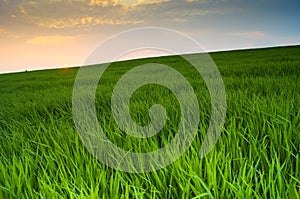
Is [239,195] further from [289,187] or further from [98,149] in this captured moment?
[98,149]

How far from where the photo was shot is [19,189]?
4.83 feet

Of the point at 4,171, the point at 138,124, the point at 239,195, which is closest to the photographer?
the point at 239,195

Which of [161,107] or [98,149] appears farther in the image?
[161,107]

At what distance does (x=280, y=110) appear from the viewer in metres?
2.30

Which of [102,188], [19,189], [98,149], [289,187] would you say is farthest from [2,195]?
[289,187]

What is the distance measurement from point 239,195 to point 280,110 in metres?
1.25

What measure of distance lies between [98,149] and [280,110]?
133cm

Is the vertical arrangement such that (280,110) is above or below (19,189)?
above

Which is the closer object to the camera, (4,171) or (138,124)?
(4,171)

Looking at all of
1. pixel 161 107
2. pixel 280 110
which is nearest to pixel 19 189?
pixel 161 107

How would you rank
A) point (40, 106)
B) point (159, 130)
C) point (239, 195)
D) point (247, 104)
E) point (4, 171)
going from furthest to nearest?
point (40, 106) < point (247, 104) < point (159, 130) < point (4, 171) < point (239, 195)

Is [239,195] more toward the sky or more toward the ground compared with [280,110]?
more toward the ground

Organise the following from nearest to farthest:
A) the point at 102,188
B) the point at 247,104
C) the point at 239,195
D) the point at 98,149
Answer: the point at 239,195, the point at 102,188, the point at 98,149, the point at 247,104

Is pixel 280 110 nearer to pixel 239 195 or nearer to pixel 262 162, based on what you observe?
pixel 262 162
